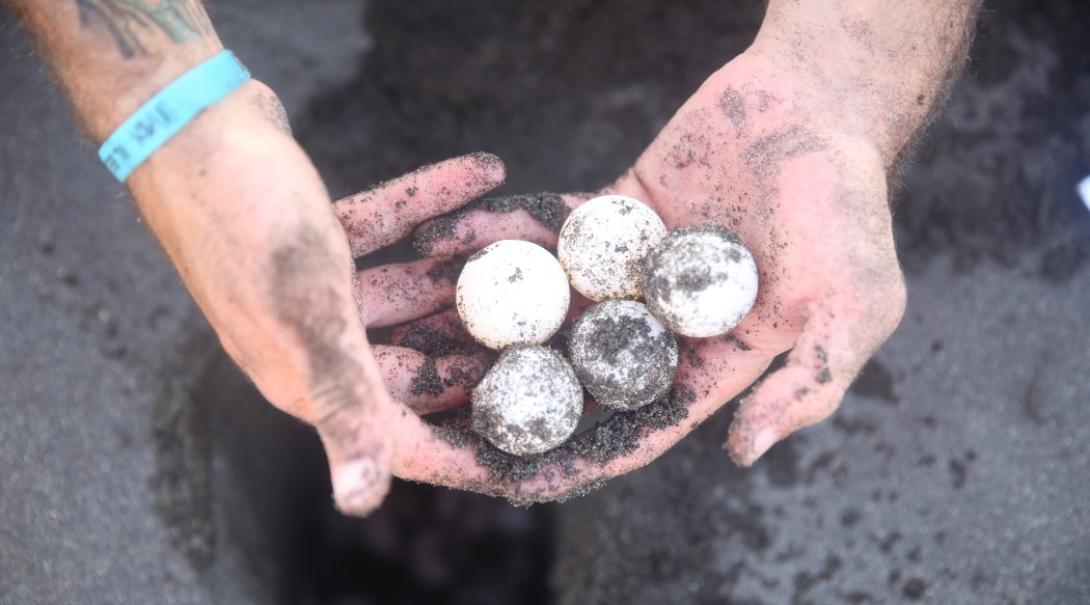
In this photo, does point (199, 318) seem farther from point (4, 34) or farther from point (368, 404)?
point (368, 404)

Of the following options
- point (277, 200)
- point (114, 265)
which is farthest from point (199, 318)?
point (277, 200)

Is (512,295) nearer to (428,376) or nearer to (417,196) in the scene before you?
(428,376)

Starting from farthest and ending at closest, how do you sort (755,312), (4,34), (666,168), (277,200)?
(4,34), (666,168), (755,312), (277,200)

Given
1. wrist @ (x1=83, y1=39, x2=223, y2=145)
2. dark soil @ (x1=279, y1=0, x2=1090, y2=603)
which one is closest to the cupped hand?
dark soil @ (x1=279, y1=0, x2=1090, y2=603)

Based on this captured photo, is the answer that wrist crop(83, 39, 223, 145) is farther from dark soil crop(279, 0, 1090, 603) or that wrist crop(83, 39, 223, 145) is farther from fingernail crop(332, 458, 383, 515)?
fingernail crop(332, 458, 383, 515)

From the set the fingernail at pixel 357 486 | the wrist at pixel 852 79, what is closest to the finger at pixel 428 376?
the fingernail at pixel 357 486

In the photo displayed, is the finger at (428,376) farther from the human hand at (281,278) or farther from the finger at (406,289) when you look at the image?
the finger at (406,289)

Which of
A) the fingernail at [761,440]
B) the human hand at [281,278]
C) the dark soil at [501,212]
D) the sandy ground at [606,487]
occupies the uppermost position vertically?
the human hand at [281,278]
